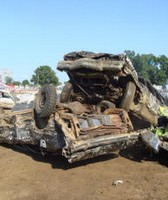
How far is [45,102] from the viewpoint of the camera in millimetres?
7848

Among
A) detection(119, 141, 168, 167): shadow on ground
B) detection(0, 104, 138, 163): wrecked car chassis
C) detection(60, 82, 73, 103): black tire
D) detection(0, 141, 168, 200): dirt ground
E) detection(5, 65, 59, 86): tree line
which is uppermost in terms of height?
detection(60, 82, 73, 103): black tire

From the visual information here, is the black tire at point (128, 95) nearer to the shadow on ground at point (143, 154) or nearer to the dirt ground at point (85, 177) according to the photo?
the shadow on ground at point (143, 154)

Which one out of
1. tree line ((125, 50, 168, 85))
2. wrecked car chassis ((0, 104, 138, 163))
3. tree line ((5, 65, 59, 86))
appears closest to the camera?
wrecked car chassis ((0, 104, 138, 163))

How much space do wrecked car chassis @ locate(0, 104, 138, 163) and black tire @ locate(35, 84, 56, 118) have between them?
14 centimetres

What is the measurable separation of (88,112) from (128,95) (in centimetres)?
102

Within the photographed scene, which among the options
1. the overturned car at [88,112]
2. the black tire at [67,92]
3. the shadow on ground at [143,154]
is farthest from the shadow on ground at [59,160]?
the black tire at [67,92]

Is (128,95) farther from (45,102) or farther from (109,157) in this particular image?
(45,102)

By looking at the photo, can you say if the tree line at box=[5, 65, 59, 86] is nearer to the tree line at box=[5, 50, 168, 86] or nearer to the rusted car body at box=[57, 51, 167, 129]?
the tree line at box=[5, 50, 168, 86]

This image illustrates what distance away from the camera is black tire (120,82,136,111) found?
8.43 meters

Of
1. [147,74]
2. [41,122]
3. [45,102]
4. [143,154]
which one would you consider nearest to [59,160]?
[41,122]

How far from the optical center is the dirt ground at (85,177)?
5820 millimetres

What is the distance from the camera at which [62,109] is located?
799 centimetres

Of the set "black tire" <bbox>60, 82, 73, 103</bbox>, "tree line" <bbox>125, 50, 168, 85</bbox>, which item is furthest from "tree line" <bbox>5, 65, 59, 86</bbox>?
"black tire" <bbox>60, 82, 73, 103</bbox>

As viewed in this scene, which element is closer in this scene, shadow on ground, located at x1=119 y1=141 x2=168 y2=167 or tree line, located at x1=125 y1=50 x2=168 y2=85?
shadow on ground, located at x1=119 y1=141 x2=168 y2=167
